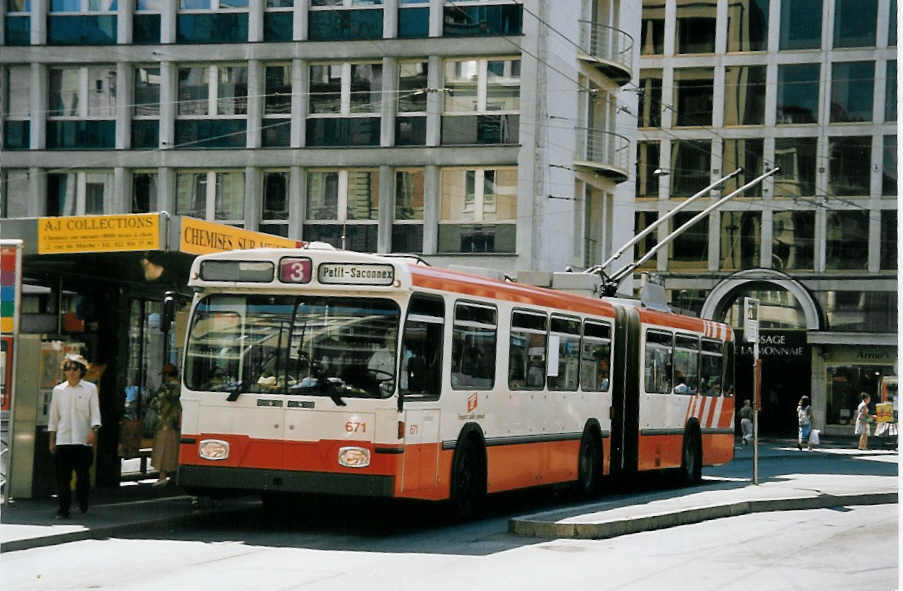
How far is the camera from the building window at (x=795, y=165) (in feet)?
173

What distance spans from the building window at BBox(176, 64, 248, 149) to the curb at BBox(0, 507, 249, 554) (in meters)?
22.7

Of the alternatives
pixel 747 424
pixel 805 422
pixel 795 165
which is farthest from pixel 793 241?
pixel 805 422

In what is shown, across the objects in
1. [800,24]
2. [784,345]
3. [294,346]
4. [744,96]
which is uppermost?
[800,24]

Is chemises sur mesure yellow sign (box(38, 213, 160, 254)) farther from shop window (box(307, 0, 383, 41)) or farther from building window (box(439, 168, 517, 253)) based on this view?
shop window (box(307, 0, 383, 41))

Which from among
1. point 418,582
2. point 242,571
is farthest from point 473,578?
point 242,571

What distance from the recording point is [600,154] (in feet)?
134

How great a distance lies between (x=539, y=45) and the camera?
37.0 metres

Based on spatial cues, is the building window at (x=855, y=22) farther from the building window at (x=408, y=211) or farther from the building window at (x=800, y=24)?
the building window at (x=408, y=211)

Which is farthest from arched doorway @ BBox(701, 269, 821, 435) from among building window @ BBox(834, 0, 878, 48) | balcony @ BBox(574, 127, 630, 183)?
balcony @ BBox(574, 127, 630, 183)

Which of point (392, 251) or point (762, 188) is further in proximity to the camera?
point (762, 188)

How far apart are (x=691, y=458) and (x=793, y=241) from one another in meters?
29.5

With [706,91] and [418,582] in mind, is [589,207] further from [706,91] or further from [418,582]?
[418,582]

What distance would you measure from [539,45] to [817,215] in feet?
62.9

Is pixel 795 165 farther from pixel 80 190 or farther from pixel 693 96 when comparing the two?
pixel 80 190
